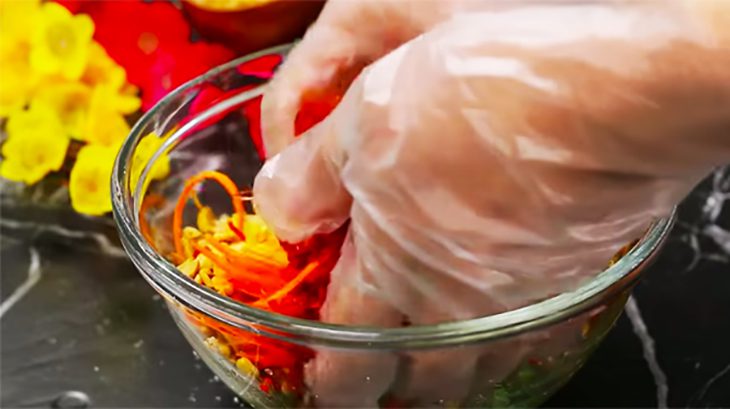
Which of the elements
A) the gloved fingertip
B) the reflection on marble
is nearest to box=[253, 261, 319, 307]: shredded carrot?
the gloved fingertip

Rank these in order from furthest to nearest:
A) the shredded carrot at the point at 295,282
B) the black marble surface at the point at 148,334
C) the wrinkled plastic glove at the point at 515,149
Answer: the black marble surface at the point at 148,334
the shredded carrot at the point at 295,282
the wrinkled plastic glove at the point at 515,149

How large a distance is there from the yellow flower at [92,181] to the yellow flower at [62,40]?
2.7 inches

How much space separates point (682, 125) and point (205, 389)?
1.14ft

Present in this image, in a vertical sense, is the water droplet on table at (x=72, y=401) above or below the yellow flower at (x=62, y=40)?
below

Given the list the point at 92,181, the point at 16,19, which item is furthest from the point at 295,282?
the point at 16,19

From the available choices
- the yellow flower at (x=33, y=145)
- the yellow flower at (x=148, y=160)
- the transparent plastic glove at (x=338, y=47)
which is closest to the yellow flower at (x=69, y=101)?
the yellow flower at (x=33, y=145)

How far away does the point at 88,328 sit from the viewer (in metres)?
0.61

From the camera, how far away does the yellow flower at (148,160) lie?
53 centimetres

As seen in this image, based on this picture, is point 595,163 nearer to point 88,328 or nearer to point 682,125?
point 682,125

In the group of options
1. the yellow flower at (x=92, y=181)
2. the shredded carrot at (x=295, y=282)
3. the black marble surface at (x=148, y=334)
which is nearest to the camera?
the shredded carrot at (x=295, y=282)

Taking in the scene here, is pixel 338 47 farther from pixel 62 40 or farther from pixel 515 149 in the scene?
pixel 62 40

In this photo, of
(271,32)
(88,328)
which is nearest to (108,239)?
(88,328)

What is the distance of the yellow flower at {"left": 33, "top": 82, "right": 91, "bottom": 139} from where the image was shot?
68 cm

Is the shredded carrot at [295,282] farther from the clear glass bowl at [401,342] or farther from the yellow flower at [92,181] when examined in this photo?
the yellow flower at [92,181]
